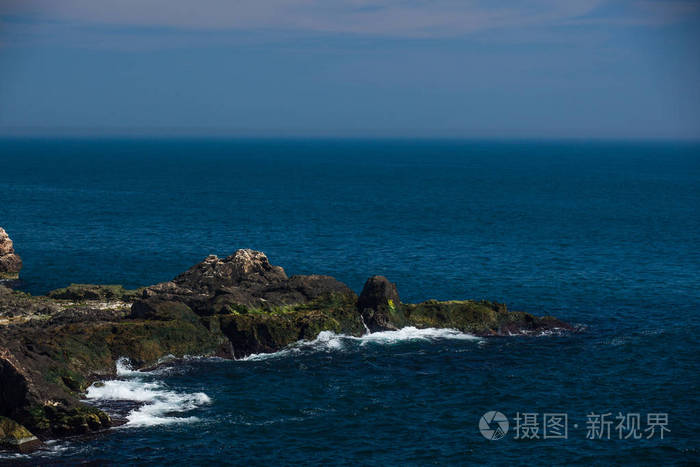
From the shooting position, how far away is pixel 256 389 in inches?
2159

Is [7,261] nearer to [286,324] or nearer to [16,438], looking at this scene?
[286,324]

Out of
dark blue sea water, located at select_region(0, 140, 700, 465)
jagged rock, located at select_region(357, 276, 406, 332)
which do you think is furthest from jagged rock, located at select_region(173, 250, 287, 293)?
dark blue sea water, located at select_region(0, 140, 700, 465)

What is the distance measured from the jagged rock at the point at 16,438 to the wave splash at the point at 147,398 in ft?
18.4

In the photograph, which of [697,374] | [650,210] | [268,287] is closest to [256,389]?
[268,287]

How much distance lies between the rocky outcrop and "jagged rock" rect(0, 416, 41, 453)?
51.1m

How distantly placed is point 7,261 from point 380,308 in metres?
48.2

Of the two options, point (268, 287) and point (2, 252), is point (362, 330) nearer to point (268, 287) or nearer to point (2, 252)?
point (268, 287)

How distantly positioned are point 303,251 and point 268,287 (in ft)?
127

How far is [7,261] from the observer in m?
92.8

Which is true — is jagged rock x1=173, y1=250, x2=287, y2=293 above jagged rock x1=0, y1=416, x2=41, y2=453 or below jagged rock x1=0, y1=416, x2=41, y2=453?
above

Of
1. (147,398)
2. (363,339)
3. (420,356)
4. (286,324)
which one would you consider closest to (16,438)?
(147,398)

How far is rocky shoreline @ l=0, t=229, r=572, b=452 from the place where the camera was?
154 ft

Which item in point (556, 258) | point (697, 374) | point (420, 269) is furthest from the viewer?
point (556, 258)

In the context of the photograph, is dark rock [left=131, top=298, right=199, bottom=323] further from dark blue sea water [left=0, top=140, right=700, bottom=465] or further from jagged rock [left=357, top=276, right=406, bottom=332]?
jagged rock [left=357, top=276, right=406, bottom=332]
